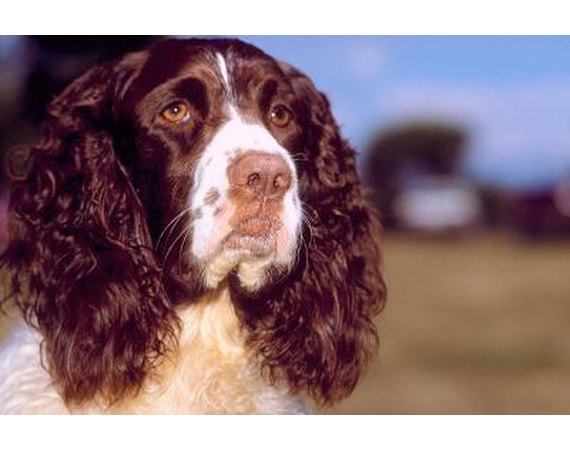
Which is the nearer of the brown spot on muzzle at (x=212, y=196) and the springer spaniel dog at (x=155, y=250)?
the brown spot on muzzle at (x=212, y=196)

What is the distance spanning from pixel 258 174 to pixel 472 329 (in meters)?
2.23

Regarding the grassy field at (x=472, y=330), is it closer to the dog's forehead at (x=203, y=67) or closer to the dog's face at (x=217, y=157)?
the dog's face at (x=217, y=157)

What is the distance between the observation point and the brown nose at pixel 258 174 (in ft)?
11.4

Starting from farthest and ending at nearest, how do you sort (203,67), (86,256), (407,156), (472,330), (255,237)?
1. (472,330)
2. (407,156)
3. (86,256)
4. (203,67)
5. (255,237)

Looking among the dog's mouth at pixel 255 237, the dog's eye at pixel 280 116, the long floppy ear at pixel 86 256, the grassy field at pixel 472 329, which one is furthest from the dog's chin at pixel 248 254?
the grassy field at pixel 472 329

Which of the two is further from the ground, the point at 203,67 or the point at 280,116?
the point at 203,67

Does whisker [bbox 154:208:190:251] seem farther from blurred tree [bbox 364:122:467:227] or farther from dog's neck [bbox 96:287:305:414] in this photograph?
blurred tree [bbox 364:122:467:227]

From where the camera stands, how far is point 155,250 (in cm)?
380
